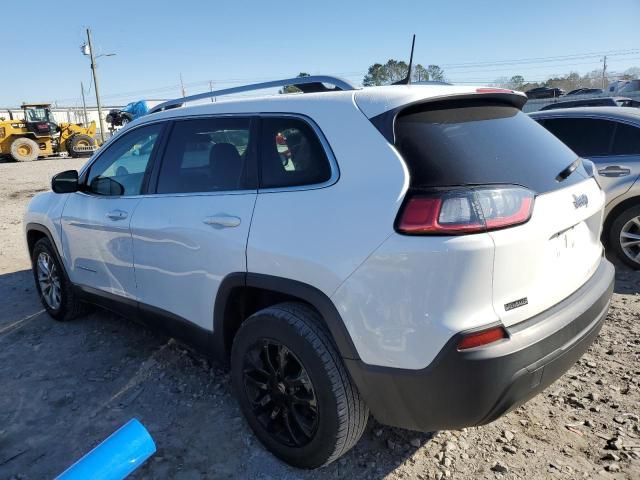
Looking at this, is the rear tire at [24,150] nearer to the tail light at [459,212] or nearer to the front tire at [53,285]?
the front tire at [53,285]

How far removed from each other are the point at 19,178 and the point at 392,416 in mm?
18484

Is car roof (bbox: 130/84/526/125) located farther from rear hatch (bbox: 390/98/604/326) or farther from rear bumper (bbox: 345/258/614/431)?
rear bumper (bbox: 345/258/614/431)

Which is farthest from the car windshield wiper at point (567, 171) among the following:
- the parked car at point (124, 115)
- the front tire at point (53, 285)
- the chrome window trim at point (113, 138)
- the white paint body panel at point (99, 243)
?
the parked car at point (124, 115)

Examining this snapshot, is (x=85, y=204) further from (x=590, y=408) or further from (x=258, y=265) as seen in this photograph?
(x=590, y=408)

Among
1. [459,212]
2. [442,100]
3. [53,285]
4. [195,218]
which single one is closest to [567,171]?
[442,100]

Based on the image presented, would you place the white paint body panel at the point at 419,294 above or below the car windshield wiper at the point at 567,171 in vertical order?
below

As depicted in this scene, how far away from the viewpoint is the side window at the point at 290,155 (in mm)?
2279

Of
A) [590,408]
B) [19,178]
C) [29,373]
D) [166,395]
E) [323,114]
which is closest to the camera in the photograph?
[323,114]

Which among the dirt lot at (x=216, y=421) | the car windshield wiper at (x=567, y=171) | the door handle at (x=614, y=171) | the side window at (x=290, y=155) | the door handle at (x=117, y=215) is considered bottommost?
the dirt lot at (x=216, y=421)

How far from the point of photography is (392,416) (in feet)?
6.92

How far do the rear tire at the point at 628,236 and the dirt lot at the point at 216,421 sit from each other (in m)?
1.21

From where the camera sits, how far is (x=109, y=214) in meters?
3.44

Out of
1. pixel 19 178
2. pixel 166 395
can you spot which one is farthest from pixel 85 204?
pixel 19 178

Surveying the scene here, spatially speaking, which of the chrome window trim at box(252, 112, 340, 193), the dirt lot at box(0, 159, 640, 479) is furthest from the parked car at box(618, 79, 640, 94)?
the chrome window trim at box(252, 112, 340, 193)
